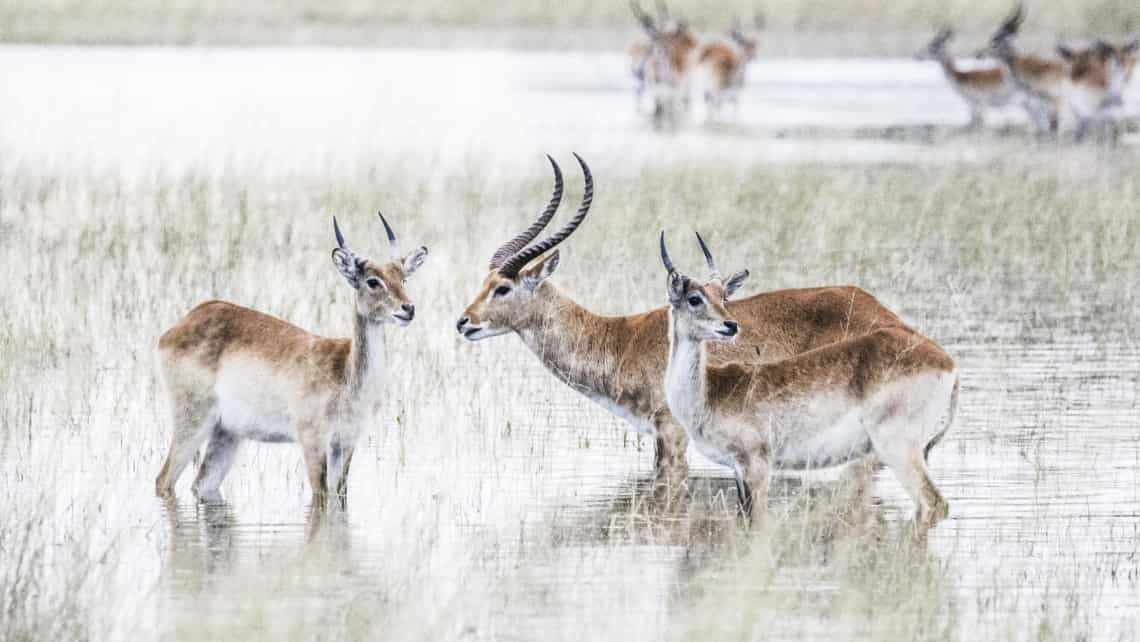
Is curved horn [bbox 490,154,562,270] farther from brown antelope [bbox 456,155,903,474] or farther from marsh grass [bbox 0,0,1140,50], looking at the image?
marsh grass [bbox 0,0,1140,50]

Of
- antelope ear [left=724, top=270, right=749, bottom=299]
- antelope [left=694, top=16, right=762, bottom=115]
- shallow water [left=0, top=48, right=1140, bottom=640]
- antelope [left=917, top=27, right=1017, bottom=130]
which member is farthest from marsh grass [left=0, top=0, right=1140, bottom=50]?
antelope ear [left=724, top=270, right=749, bottom=299]

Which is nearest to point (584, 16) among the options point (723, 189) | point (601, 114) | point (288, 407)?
point (601, 114)

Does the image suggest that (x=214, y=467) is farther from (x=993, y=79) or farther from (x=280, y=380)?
(x=993, y=79)

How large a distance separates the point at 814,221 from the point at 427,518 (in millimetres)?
7379

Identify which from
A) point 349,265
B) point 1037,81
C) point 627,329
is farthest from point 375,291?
point 1037,81

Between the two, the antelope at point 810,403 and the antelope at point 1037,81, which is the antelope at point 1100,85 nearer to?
the antelope at point 1037,81

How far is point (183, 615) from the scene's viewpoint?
235 inches

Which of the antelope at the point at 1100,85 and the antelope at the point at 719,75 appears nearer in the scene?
the antelope at the point at 1100,85

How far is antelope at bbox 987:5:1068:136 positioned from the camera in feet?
80.7

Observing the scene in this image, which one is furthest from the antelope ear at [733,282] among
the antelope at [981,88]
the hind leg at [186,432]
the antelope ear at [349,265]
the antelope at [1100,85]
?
the antelope at [981,88]

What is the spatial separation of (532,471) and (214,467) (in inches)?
45.4

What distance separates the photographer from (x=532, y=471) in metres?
7.80

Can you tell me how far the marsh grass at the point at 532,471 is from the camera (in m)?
6.04

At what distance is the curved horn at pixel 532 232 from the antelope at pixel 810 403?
1.22m
